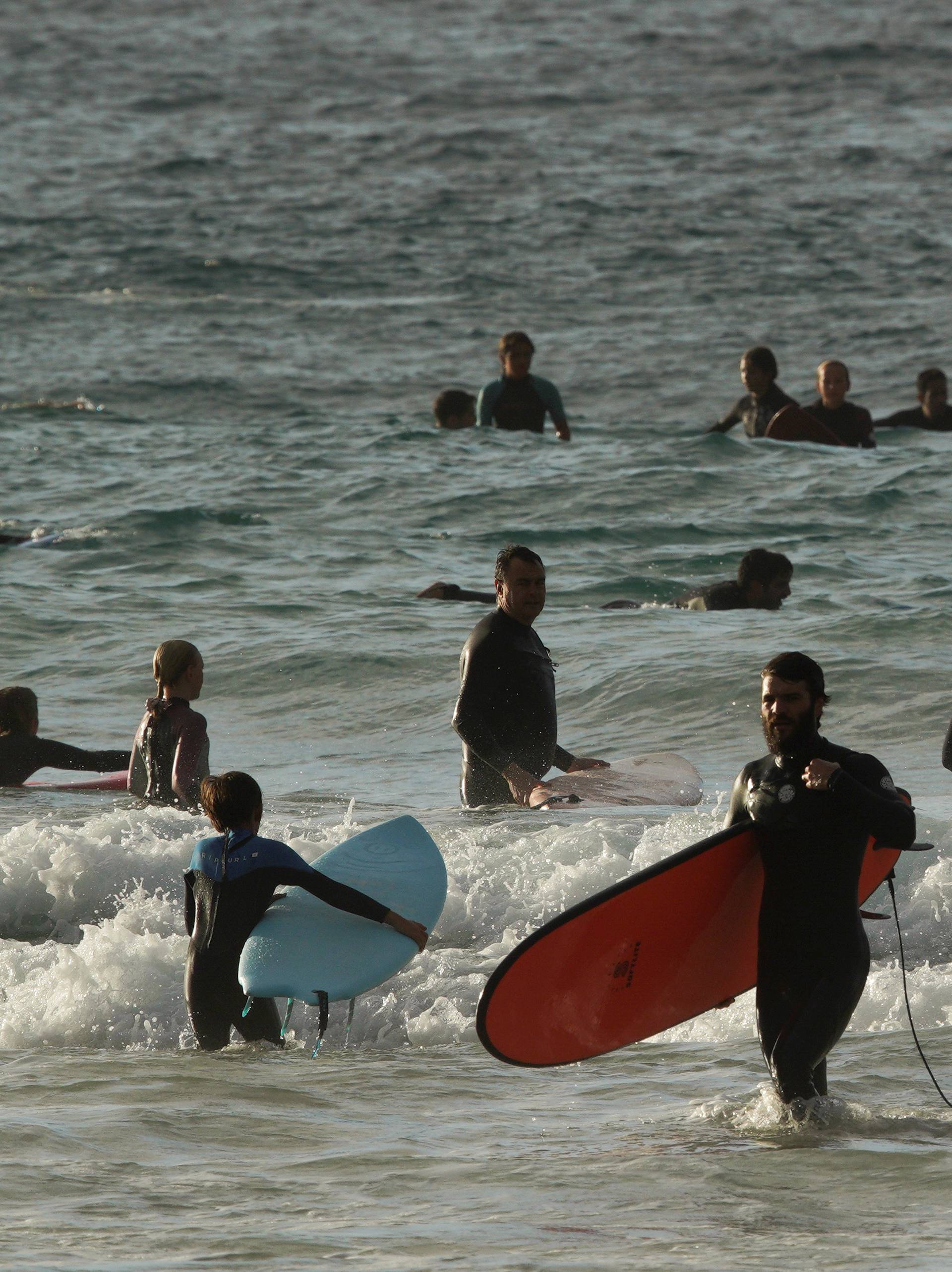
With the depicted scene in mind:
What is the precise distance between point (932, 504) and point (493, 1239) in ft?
43.8

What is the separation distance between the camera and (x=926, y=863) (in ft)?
23.8

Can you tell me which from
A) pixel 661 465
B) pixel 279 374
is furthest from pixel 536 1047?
pixel 279 374

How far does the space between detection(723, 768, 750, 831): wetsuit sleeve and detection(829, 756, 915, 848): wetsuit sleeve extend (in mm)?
278

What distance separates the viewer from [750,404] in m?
16.6

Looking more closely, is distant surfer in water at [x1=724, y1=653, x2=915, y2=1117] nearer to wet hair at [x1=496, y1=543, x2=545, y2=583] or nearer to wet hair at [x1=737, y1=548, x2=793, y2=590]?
wet hair at [x1=496, y1=543, x2=545, y2=583]

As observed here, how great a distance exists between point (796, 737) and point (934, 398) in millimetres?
13156

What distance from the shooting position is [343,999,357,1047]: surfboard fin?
18.3ft

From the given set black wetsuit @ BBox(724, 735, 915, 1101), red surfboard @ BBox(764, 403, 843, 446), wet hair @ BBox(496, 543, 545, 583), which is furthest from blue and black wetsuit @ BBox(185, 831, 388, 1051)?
red surfboard @ BBox(764, 403, 843, 446)

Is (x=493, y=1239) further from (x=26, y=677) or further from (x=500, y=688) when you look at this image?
(x=26, y=677)

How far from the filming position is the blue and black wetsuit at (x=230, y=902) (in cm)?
543

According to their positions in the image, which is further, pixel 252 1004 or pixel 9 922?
pixel 9 922

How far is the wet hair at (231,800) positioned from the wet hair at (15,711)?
3.61 metres

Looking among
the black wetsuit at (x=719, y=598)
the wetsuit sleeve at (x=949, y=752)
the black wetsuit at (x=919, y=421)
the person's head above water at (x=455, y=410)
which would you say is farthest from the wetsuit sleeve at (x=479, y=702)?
the black wetsuit at (x=919, y=421)

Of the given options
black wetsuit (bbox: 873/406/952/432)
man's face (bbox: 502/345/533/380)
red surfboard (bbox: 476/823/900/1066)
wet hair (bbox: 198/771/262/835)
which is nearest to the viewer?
red surfboard (bbox: 476/823/900/1066)
